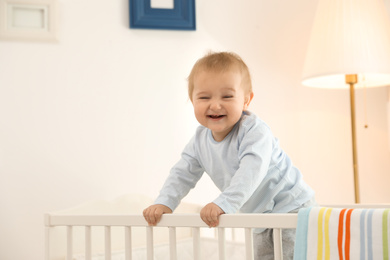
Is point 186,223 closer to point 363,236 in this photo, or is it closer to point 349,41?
point 363,236

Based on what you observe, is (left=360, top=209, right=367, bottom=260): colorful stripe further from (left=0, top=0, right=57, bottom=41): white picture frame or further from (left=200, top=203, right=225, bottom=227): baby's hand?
(left=0, top=0, right=57, bottom=41): white picture frame

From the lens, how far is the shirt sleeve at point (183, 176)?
3.79 feet

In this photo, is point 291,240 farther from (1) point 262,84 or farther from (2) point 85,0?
(2) point 85,0

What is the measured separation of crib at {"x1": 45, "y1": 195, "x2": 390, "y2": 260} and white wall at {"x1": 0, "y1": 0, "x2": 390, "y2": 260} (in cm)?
17

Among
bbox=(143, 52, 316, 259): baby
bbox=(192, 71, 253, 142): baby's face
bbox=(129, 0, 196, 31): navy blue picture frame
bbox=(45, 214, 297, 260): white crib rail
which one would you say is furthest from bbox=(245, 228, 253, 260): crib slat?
bbox=(129, 0, 196, 31): navy blue picture frame

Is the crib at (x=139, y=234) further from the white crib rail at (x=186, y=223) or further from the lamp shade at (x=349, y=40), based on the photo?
the lamp shade at (x=349, y=40)

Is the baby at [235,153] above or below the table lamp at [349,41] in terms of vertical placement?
below

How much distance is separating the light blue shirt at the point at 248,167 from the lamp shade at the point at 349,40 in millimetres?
573

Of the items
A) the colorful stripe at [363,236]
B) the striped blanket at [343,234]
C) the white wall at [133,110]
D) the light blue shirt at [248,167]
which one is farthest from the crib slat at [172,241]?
the white wall at [133,110]

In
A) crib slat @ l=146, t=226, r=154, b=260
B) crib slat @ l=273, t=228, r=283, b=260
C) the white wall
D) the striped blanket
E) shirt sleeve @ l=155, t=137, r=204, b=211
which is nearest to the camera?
the striped blanket

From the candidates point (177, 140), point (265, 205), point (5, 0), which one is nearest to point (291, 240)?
point (265, 205)

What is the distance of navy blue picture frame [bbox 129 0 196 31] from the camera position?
5.90 ft

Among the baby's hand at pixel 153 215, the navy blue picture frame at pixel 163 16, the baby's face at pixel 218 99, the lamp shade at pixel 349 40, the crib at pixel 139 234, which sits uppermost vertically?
the navy blue picture frame at pixel 163 16

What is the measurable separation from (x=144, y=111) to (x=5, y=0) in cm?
58
